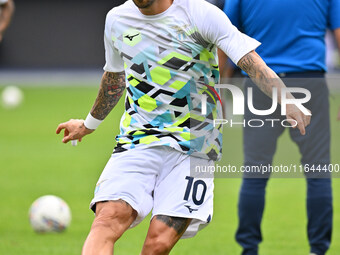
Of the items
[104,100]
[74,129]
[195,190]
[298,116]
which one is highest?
[298,116]

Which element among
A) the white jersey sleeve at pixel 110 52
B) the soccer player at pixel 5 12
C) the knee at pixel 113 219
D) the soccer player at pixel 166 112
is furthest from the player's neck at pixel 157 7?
the soccer player at pixel 5 12

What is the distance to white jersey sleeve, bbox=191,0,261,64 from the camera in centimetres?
459

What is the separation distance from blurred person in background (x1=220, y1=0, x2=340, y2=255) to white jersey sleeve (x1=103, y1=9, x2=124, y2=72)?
151 centimetres

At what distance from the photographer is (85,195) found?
400 inches

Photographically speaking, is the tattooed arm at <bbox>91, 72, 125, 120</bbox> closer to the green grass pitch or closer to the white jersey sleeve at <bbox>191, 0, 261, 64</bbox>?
the white jersey sleeve at <bbox>191, 0, 261, 64</bbox>

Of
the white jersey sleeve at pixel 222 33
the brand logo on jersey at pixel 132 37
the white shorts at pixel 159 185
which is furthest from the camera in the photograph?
the brand logo on jersey at pixel 132 37

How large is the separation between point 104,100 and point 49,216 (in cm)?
295

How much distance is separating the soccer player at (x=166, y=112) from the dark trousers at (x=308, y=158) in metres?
1.41

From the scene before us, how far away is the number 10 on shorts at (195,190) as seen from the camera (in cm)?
479

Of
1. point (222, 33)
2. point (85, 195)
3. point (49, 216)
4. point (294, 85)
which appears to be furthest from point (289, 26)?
point (85, 195)

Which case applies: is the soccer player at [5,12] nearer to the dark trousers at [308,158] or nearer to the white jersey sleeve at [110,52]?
the dark trousers at [308,158]

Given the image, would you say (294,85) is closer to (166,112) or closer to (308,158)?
(308,158)

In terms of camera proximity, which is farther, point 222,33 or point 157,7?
point 157,7

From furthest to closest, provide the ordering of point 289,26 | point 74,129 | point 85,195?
point 85,195
point 289,26
point 74,129
